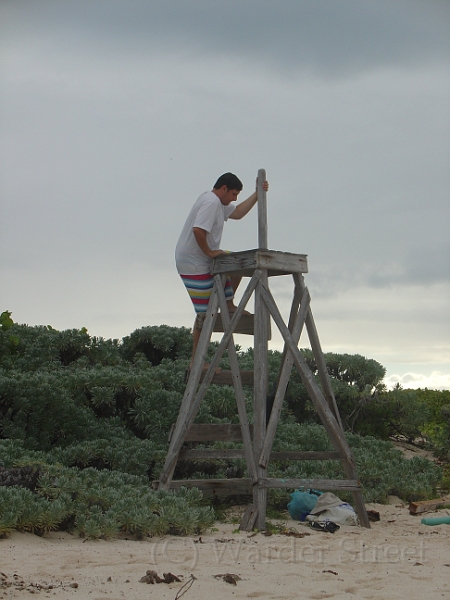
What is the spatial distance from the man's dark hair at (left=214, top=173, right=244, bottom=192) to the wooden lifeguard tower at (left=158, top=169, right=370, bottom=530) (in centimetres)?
23

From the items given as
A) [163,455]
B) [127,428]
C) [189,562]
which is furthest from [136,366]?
[189,562]

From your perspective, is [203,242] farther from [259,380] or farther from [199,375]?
[259,380]

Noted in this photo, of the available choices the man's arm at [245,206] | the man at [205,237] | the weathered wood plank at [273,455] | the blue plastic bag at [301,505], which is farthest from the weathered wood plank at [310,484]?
the man's arm at [245,206]

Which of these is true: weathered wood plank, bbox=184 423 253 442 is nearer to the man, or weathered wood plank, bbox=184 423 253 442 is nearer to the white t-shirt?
the man

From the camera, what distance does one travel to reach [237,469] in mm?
9219

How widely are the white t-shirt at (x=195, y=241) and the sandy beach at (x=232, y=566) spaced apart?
2698 mm

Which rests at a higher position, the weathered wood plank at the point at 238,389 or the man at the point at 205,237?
the man at the point at 205,237

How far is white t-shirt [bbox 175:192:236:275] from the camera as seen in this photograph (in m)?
7.64

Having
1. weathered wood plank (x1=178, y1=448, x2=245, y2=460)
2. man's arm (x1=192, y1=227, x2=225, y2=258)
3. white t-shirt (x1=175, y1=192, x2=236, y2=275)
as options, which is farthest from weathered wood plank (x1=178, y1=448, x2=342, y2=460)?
man's arm (x1=192, y1=227, x2=225, y2=258)

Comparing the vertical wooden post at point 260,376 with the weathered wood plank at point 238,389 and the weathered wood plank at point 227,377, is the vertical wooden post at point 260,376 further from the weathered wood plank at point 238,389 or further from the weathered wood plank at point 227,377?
the weathered wood plank at point 227,377

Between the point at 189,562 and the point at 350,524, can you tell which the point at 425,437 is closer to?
the point at 350,524

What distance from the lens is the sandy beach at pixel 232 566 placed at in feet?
16.3

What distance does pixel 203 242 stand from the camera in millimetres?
7578

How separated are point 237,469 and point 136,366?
4.64 metres
